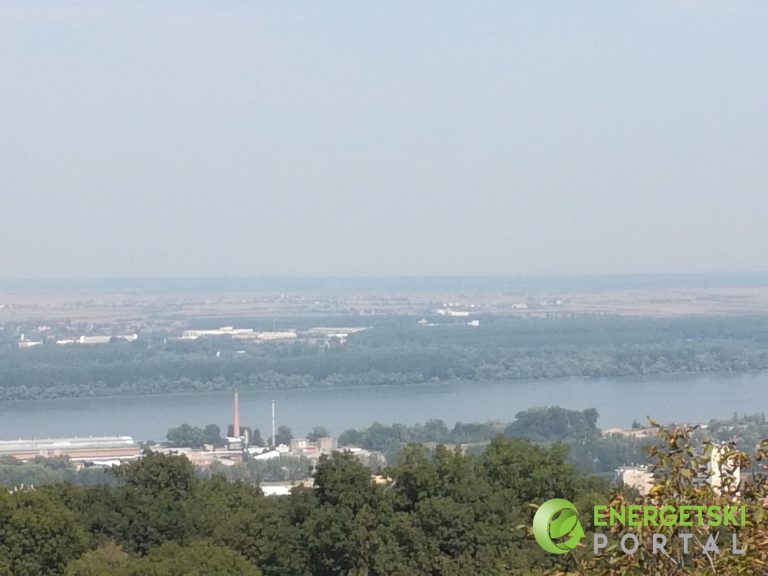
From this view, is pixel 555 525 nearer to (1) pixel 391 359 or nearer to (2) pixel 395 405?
(2) pixel 395 405

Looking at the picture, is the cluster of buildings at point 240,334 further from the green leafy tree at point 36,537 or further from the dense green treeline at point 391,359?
the green leafy tree at point 36,537

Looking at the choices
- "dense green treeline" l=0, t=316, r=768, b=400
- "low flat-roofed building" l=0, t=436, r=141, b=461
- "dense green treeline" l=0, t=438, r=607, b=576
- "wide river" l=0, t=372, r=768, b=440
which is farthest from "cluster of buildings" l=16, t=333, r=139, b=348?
"dense green treeline" l=0, t=438, r=607, b=576

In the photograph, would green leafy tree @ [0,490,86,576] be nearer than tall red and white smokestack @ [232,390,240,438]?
Yes

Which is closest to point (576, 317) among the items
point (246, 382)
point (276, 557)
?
point (246, 382)

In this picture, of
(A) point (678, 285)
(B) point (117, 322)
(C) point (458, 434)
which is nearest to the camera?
(C) point (458, 434)

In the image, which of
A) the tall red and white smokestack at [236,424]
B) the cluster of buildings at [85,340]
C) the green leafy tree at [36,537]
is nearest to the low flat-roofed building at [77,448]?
the tall red and white smokestack at [236,424]

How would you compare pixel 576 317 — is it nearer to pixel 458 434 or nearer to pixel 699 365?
pixel 699 365

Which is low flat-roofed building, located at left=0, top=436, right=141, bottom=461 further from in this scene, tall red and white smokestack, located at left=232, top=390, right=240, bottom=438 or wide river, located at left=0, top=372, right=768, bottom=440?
wide river, located at left=0, top=372, right=768, bottom=440
